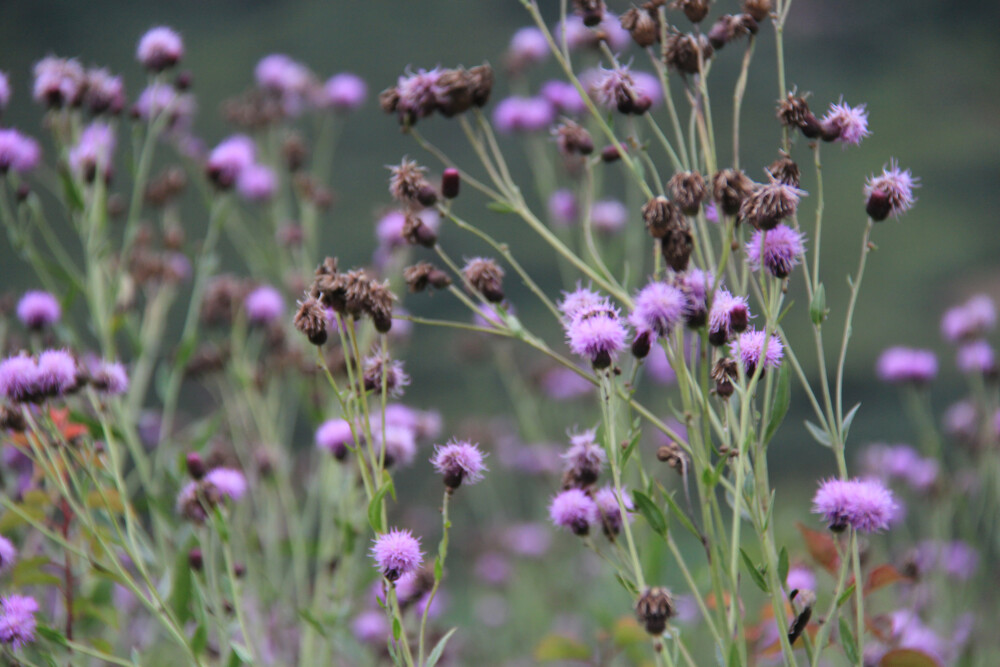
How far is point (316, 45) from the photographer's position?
95.0 inches

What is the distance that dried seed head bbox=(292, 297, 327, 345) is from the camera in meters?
0.62

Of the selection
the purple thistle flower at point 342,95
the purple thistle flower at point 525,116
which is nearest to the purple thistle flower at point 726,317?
the purple thistle flower at point 525,116

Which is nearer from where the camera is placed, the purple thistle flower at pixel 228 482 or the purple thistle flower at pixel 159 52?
the purple thistle flower at pixel 228 482

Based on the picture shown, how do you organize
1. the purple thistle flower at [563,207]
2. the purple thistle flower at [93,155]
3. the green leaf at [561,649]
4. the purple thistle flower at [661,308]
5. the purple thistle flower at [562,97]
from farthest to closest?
the purple thistle flower at [563,207], the purple thistle flower at [562,97], the purple thistle flower at [93,155], the green leaf at [561,649], the purple thistle flower at [661,308]

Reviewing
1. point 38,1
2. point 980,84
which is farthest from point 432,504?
point 980,84

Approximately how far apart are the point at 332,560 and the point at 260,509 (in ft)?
1.16

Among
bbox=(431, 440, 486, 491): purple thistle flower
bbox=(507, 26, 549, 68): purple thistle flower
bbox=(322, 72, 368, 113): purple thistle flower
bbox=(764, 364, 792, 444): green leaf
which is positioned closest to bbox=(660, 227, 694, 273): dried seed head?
bbox=(764, 364, 792, 444): green leaf

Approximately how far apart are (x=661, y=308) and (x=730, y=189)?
0.10 m

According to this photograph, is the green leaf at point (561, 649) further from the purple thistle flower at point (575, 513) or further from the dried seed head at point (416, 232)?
the dried seed head at point (416, 232)

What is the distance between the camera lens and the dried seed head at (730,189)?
1.91 feet

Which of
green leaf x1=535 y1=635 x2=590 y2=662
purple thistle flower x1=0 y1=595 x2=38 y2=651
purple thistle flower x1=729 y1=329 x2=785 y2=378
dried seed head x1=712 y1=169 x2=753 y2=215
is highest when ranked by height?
dried seed head x1=712 y1=169 x2=753 y2=215

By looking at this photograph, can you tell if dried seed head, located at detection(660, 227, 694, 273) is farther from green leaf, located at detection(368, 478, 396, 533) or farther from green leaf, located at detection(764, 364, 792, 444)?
green leaf, located at detection(368, 478, 396, 533)

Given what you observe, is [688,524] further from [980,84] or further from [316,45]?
[980,84]

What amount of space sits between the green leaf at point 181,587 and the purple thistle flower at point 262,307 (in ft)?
1.54
